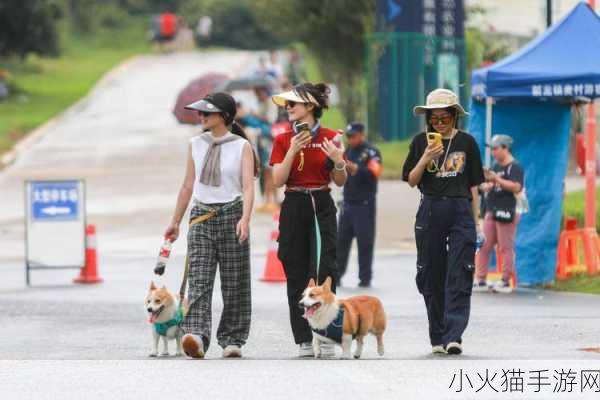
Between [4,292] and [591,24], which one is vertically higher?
[591,24]

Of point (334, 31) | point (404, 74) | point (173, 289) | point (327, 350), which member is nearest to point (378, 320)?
point (327, 350)

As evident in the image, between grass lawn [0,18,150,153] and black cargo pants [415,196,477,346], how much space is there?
3085cm

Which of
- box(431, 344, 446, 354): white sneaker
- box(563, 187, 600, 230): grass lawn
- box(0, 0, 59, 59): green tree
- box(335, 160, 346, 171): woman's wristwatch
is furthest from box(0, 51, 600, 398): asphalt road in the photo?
box(0, 0, 59, 59): green tree

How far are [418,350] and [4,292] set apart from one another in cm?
725

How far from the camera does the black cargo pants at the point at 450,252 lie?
11281mm

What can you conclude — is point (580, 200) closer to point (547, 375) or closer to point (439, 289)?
point (439, 289)

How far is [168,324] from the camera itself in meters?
11.6

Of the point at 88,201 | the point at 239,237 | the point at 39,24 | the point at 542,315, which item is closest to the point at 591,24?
the point at 542,315

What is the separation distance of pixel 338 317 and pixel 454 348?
3.51 feet

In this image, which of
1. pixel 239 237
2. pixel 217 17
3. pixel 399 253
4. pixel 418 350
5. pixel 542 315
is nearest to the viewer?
pixel 239 237

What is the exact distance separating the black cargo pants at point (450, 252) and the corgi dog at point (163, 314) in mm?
1777

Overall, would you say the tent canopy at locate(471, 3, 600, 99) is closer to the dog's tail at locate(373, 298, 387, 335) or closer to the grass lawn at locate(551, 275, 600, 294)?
the grass lawn at locate(551, 275, 600, 294)

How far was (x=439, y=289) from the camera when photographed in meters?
11.5

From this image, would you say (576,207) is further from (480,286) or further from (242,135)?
(242,135)
